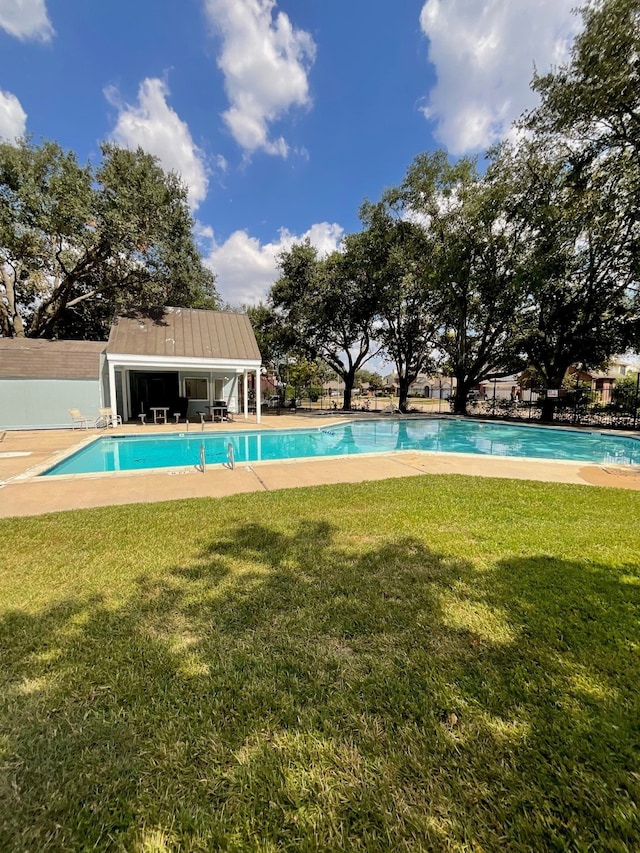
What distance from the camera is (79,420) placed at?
14844 mm

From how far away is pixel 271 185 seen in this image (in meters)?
20.4

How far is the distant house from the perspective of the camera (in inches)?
579

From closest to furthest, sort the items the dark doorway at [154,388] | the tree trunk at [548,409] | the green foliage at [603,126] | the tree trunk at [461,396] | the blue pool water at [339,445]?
the blue pool water at [339,445], the green foliage at [603,126], the dark doorway at [154,388], the tree trunk at [548,409], the tree trunk at [461,396]

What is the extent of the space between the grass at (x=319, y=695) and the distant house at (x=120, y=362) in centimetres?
1287

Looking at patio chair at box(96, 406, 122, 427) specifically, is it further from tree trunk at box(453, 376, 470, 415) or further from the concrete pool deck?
tree trunk at box(453, 376, 470, 415)

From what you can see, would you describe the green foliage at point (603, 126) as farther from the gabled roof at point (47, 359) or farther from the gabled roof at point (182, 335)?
the gabled roof at point (47, 359)

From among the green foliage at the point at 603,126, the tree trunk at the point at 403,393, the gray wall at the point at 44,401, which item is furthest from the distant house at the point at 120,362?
the green foliage at the point at 603,126

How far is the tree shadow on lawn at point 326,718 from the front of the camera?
4.43 ft

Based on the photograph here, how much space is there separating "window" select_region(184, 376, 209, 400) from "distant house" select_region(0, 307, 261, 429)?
599mm

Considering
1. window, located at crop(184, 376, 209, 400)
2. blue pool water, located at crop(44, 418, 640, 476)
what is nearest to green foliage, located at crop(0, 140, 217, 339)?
window, located at crop(184, 376, 209, 400)

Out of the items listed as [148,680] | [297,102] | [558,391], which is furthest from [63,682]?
[558,391]

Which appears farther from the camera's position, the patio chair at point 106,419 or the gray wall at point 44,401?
the patio chair at point 106,419

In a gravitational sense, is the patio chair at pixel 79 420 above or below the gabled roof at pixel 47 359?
below

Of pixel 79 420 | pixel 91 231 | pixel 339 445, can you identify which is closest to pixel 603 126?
pixel 339 445
